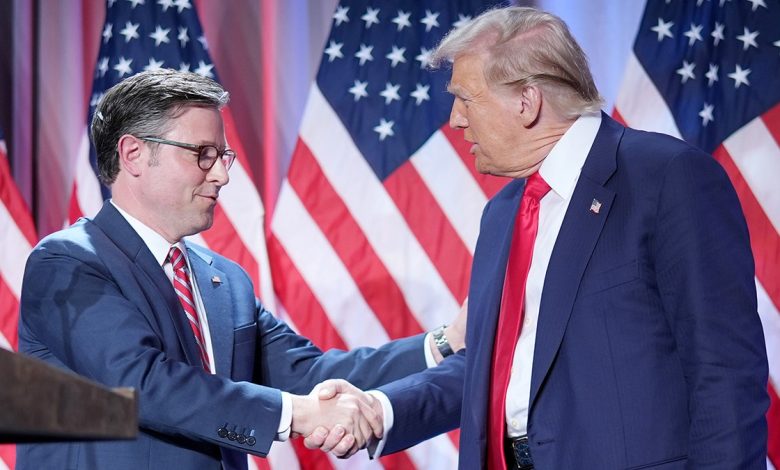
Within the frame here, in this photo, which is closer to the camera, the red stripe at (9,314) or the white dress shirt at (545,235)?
the white dress shirt at (545,235)

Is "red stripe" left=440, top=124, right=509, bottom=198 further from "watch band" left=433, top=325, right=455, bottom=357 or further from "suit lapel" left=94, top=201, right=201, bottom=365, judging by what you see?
"suit lapel" left=94, top=201, right=201, bottom=365

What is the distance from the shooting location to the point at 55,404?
0.86 m

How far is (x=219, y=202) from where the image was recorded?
12.0ft

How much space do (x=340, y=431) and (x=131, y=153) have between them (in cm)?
89

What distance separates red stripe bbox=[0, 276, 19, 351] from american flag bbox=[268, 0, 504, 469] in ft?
3.05

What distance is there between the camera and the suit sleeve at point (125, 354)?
232 centimetres

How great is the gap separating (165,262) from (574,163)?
111 centimetres

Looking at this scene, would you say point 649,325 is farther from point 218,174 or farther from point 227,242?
point 227,242

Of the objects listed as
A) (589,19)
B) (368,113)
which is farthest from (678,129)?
(368,113)

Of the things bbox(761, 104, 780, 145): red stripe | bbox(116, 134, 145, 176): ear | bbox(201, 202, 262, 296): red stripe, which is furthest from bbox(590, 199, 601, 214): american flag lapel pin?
bbox(201, 202, 262, 296): red stripe

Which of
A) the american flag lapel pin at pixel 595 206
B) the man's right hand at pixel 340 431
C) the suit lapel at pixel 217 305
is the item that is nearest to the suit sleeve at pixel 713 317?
the american flag lapel pin at pixel 595 206

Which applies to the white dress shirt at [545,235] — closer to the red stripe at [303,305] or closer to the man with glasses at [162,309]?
the man with glasses at [162,309]

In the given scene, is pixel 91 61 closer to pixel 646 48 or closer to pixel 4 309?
pixel 4 309

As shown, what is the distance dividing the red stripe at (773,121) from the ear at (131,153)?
211 cm
